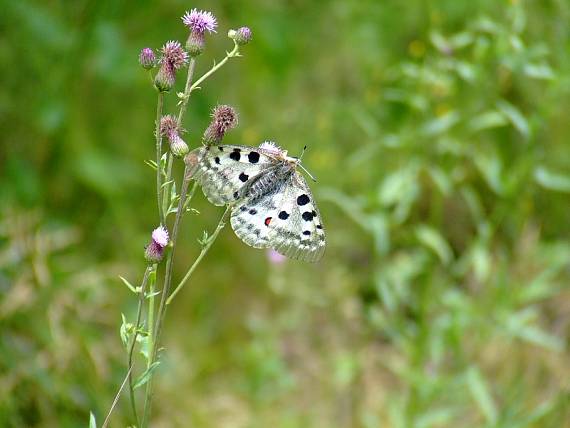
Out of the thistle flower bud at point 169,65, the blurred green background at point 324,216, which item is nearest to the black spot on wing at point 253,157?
the thistle flower bud at point 169,65

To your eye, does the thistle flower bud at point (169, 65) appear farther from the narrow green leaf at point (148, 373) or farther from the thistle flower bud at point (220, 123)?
the narrow green leaf at point (148, 373)

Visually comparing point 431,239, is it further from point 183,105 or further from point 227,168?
point 183,105

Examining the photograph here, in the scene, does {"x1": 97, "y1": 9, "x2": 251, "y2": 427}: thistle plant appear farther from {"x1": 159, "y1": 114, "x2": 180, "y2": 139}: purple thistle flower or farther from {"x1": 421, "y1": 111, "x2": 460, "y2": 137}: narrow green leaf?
{"x1": 421, "y1": 111, "x2": 460, "y2": 137}: narrow green leaf

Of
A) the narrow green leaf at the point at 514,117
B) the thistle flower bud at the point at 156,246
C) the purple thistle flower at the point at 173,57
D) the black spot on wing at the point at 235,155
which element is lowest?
the thistle flower bud at the point at 156,246

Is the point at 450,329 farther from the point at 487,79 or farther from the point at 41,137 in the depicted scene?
the point at 41,137

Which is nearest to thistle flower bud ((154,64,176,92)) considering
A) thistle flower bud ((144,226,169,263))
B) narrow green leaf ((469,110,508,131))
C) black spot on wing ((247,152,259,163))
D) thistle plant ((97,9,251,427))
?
thistle plant ((97,9,251,427))

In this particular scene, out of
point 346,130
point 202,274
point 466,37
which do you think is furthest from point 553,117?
point 202,274
